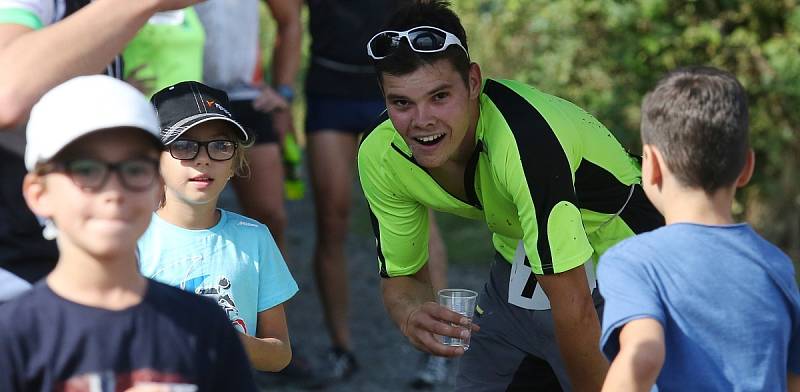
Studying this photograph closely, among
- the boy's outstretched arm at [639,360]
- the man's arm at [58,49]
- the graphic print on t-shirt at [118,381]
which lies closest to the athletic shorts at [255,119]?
the man's arm at [58,49]

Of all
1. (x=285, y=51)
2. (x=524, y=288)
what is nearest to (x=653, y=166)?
(x=524, y=288)

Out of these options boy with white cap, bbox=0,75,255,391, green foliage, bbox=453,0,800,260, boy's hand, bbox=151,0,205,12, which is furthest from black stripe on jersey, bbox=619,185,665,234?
green foliage, bbox=453,0,800,260

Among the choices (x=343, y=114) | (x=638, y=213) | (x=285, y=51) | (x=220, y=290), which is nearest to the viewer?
(x=220, y=290)

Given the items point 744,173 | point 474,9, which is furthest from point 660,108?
point 474,9

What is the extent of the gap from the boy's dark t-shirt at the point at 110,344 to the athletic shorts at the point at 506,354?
1935mm

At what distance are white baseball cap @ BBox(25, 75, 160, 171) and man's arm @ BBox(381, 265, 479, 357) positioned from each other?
1486 millimetres

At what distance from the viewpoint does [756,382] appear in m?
2.63

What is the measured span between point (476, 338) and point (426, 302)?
52 cm

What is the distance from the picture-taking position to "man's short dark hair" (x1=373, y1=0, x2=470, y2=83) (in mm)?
3643

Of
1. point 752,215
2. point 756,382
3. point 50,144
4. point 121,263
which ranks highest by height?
point 50,144

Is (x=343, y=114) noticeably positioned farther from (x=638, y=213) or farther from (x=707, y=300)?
(x=707, y=300)

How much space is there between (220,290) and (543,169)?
0.95 metres

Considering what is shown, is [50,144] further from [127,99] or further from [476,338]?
Answer: [476,338]

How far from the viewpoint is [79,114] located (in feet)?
7.13
